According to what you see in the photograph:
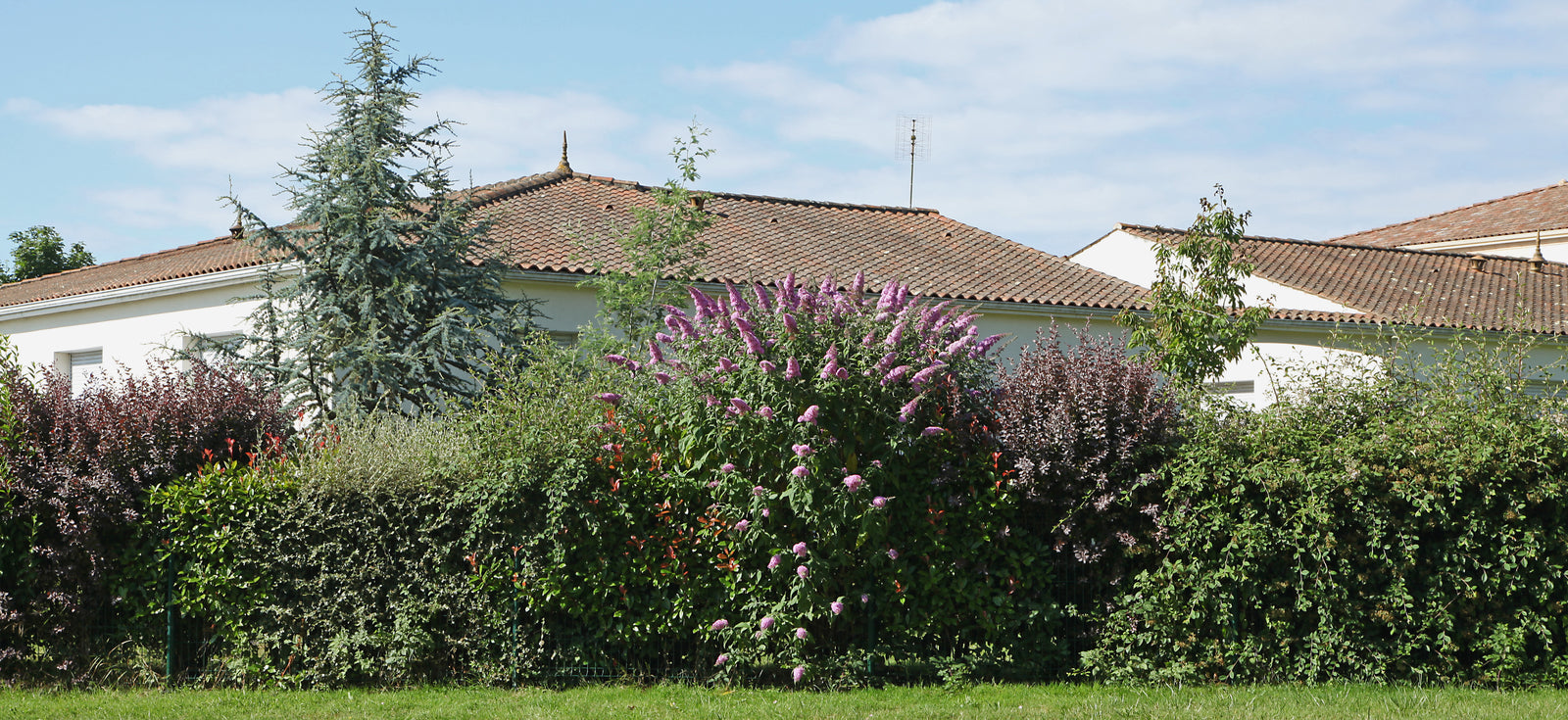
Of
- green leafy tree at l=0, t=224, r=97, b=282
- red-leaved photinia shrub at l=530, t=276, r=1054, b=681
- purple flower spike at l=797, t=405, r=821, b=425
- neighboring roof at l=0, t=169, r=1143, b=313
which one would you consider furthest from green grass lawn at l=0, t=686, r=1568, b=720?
green leafy tree at l=0, t=224, r=97, b=282

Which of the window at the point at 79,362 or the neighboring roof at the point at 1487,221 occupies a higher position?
the neighboring roof at the point at 1487,221

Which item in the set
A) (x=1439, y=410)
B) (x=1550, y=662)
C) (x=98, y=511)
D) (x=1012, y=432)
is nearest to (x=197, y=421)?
(x=98, y=511)

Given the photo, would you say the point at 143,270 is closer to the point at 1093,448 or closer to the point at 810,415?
the point at 810,415

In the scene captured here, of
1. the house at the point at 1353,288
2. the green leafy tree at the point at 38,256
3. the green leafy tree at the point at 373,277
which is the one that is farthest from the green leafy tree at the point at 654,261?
the green leafy tree at the point at 38,256

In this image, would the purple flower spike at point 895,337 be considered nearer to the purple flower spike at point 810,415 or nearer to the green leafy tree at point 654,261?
the purple flower spike at point 810,415

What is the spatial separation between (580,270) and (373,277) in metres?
5.79

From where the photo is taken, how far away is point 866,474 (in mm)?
8016

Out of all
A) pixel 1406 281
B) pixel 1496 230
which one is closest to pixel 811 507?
pixel 1406 281

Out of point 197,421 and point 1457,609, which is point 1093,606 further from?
point 197,421

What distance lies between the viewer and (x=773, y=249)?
22312 millimetres

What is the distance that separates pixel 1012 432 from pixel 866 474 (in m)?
1.09

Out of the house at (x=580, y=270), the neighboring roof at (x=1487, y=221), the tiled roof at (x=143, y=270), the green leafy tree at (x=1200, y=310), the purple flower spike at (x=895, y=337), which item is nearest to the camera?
the purple flower spike at (x=895, y=337)

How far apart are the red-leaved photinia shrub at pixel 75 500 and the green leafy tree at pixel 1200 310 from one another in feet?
27.2

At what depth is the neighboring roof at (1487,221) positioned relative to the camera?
32.3 metres
